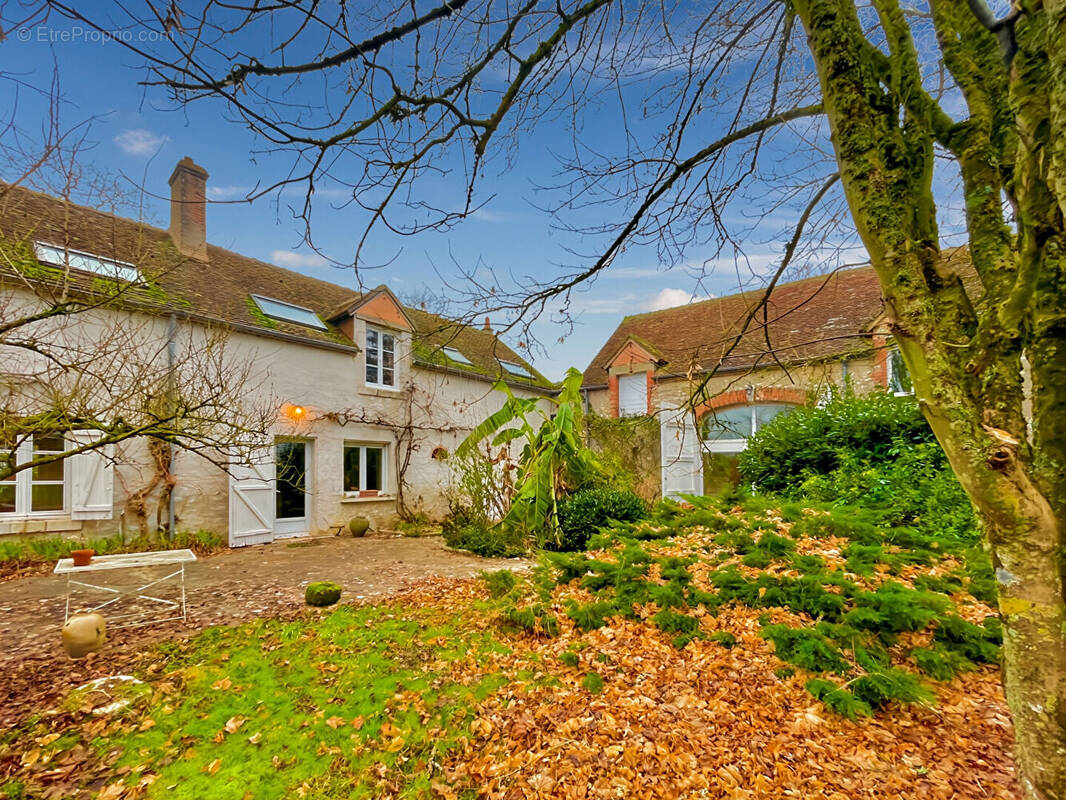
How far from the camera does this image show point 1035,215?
1.39 meters

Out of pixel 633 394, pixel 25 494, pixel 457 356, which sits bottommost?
pixel 25 494

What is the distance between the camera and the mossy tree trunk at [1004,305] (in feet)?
4.73

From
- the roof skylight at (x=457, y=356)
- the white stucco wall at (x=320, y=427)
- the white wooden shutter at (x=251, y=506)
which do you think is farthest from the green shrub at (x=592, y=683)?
the roof skylight at (x=457, y=356)

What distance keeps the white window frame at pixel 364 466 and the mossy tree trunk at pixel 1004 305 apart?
12260mm

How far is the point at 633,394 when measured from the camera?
642 inches

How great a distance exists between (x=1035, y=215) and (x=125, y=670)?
6.24m

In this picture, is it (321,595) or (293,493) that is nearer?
(321,595)

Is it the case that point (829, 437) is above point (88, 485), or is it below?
above

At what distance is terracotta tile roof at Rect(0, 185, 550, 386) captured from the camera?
28.5 feet

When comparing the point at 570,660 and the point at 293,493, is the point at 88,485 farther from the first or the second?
the point at 570,660

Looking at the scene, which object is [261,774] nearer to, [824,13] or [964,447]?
[964,447]

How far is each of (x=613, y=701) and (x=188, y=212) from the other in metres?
13.7

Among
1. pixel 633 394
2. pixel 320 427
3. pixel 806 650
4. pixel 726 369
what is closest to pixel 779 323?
pixel 726 369

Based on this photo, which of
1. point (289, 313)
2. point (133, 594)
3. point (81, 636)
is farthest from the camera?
point (289, 313)
